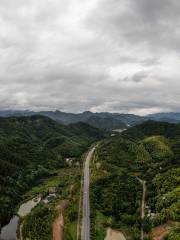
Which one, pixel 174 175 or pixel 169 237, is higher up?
pixel 174 175

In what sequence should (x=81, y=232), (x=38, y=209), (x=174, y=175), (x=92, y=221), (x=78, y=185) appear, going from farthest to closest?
(x=78, y=185) < (x=174, y=175) < (x=38, y=209) < (x=92, y=221) < (x=81, y=232)

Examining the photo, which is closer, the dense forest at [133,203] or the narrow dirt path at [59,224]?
the narrow dirt path at [59,224]

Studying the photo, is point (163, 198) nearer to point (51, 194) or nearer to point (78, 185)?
point (78, 185)

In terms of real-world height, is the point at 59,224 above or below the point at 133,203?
below

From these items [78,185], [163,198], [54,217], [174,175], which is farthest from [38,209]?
[174,175]

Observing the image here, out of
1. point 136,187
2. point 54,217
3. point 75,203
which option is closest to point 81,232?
point 54,217

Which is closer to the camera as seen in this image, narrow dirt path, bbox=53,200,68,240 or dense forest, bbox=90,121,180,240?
narrow dirt path, bbox=53,200,68,240

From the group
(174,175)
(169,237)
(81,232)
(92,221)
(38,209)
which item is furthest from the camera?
(174,175)

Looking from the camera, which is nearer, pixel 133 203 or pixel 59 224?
pixel 59 224

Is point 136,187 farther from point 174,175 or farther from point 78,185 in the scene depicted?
point 78,185

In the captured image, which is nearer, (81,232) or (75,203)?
(81,232)
